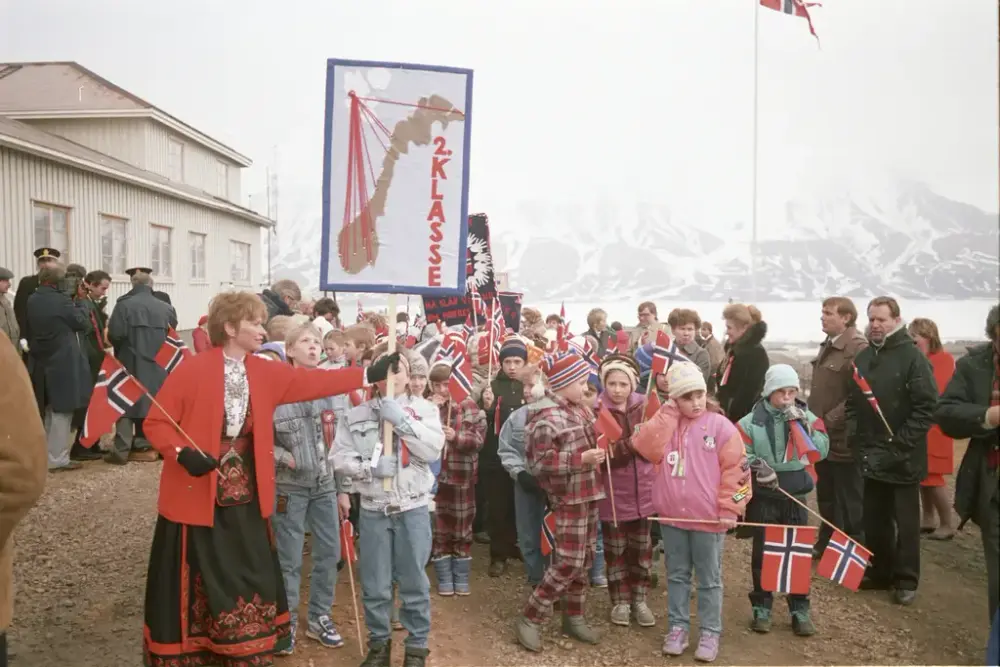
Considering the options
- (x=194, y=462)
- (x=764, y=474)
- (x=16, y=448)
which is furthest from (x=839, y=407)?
(x=16, y=448)

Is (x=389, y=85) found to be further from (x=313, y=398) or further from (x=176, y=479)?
(x=176, y=479)

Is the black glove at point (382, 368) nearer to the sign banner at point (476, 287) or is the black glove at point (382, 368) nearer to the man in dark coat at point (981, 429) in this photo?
the man in dark coat at point (981, 429)

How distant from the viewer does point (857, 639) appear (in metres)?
5.07

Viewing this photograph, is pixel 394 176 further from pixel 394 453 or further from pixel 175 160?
pixel 175 160

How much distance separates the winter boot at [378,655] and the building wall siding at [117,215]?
33.1 ft

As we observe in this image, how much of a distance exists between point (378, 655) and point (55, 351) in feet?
22.0

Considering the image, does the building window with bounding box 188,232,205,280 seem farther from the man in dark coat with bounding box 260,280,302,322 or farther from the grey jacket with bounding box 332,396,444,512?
the grey jacket with bounding box 332,396,444,512

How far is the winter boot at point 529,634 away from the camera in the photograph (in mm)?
4812

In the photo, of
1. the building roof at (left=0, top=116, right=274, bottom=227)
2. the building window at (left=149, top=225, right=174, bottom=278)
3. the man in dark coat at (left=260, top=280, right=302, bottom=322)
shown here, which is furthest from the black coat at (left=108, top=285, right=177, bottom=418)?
the building window at (left=149, top=225, right=174, bottom=278)

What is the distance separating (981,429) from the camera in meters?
4.11

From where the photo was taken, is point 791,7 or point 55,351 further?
point 791,7

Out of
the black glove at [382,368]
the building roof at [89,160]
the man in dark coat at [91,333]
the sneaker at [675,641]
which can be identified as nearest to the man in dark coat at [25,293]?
the man in dark coat at [91,333]

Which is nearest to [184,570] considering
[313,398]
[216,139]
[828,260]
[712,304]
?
[313,398]

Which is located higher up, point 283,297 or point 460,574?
point 283,297
